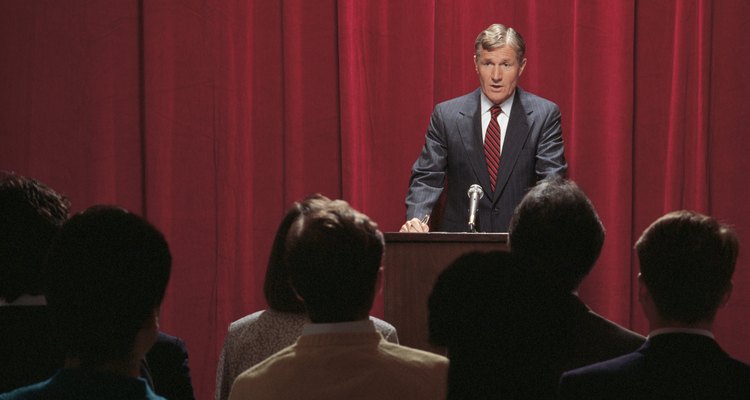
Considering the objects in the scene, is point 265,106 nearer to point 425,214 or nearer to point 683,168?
point 425,214

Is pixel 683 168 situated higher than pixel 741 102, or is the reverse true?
pixel 741 102

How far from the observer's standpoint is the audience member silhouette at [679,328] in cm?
144

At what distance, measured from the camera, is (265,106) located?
4684mm

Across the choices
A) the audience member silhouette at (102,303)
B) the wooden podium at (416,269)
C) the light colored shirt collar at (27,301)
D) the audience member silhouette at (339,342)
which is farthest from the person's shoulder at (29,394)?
the wooden podium at (416,269)

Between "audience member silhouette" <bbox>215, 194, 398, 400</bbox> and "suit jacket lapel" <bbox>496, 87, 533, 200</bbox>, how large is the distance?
6.70ft

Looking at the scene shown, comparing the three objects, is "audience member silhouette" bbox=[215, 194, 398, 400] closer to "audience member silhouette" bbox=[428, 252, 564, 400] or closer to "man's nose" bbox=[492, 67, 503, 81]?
"audience member silhouette" bbox=[428, 252, 564, 400]

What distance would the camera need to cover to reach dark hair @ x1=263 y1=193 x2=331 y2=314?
1.94 metres

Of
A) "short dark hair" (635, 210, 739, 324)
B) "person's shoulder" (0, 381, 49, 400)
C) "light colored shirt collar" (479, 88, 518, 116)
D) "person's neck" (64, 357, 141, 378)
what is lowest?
"person's shoulder" (0, 381, 49, 400)

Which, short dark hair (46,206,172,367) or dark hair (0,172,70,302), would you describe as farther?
dark hair (0,172,70,302)

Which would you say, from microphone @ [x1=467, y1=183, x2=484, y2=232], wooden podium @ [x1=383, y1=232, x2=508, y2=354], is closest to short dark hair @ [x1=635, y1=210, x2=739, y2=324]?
wooden podium @ [x1=383, y1=232, x2=508, y2=354]

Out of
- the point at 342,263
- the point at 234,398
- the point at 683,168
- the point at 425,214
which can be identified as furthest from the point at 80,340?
the point at 683,168

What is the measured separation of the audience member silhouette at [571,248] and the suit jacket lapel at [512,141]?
83.6 inches

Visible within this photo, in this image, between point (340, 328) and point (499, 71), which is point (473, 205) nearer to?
point (499, 71)

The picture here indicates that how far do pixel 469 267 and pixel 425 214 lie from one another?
2796 millimetres
